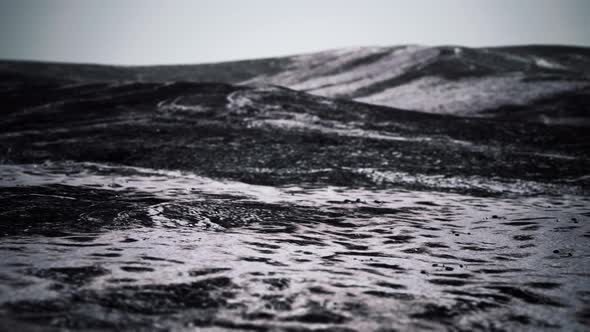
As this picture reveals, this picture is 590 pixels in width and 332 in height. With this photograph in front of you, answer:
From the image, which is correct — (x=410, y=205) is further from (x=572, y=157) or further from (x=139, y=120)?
(x=139, y=120)

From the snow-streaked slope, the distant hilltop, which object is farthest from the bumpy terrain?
the snow-streaked slope

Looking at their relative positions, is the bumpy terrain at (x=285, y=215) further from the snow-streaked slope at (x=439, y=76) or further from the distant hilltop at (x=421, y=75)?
the snow-streaked slope at (x=439, y=76)

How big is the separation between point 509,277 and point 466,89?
23.9 meters

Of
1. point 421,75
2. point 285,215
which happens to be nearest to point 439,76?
point 421,75

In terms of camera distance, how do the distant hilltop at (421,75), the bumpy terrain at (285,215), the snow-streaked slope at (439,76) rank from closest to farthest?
the bumpy terrain at (285,215) < the distant hilltop at (421,75) < the snow-streaked slope at (439,76)

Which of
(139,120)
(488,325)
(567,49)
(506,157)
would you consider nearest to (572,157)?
(506,157)

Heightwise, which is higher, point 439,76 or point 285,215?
point 439,76

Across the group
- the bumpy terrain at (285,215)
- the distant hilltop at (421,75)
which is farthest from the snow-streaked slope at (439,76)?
the bumpy terrain at (285,215)

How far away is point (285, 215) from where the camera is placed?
6.58 metres

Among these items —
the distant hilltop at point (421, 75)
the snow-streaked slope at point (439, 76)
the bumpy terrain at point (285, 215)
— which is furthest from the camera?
the snow-streaked slope at point (439, 76)

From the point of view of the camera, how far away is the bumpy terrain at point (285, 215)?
10.2 feet

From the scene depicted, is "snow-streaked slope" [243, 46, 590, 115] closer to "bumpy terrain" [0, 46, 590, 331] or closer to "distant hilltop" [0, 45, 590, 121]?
"distant hilltop" [0, 45, 590, 121]

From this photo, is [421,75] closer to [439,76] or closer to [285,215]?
[439,76]

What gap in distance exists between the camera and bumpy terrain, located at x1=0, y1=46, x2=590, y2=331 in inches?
122
